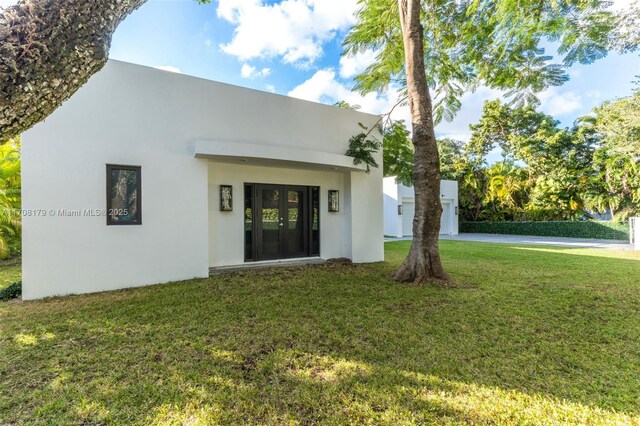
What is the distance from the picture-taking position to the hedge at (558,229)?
19.2 metres

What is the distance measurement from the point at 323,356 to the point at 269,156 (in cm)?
569

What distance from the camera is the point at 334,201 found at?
10.6 m

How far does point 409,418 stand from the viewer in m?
2.55

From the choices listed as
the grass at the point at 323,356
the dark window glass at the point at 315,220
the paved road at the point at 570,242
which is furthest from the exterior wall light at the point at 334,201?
the paved road at the point at 570,242

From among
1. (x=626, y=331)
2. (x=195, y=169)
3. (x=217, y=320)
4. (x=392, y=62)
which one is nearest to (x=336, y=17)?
(x=392, y=62)

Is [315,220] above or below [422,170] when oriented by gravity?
below

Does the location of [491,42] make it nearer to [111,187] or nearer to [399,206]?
[111,187]

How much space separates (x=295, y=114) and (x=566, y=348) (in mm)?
8245

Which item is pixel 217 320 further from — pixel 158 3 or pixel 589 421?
pixel 158 3

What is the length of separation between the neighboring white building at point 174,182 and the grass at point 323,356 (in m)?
0.94

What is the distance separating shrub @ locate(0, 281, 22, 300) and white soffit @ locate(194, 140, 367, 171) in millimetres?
4747

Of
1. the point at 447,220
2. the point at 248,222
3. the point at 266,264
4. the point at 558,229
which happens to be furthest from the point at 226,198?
the point at 558,229

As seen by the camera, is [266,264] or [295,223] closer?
[266,264]

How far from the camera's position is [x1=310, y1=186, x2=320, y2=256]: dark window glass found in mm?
10430
